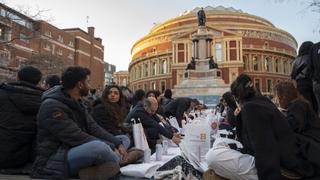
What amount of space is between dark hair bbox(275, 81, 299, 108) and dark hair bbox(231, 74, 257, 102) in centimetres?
31

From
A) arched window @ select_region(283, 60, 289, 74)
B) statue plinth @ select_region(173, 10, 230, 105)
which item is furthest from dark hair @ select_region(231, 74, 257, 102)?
arched window @ select_region(283, 60, 289, 74)

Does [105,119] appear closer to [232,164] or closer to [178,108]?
[232,164]

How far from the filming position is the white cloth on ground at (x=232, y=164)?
161 inches

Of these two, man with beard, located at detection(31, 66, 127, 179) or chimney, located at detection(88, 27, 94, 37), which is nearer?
man with beard, located at detection(31, 66, 127, 179)

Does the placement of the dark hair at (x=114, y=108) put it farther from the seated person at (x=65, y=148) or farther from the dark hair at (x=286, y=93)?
the dark hair at (x=286, y=93)

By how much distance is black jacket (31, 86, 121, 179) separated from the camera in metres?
4.37

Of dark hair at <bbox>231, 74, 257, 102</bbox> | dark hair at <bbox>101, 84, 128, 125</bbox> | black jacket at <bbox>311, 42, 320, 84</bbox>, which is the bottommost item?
dark hair at <bbox>101, 84, 128, 125</bbox>

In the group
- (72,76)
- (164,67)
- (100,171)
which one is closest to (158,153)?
(100,171)

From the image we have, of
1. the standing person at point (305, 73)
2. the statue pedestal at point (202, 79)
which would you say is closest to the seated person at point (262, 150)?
the standing person at point (305, 73)

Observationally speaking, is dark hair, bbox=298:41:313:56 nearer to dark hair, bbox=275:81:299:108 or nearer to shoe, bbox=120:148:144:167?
dark hair, bbox=275:81:299:108

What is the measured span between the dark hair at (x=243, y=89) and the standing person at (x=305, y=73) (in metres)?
3.10

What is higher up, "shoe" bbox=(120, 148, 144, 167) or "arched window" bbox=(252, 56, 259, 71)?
"arched window" bbox=(252, 56, 259, 71)

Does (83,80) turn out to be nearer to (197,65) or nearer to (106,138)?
(106,138)

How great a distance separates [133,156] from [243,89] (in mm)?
2168
